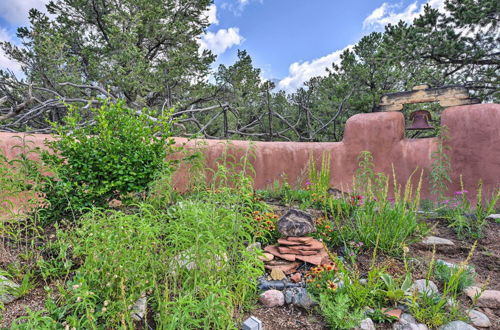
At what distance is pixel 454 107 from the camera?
15.9 ft

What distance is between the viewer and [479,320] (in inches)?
80.5

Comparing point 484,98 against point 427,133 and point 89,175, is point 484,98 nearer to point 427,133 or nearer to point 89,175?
point 427,133

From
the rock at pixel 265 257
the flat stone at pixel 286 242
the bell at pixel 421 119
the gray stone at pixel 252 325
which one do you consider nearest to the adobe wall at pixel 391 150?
the bell at pixel 421 119

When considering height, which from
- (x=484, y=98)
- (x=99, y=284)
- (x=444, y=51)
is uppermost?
(x=444, y=51)

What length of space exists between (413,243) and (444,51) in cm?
826

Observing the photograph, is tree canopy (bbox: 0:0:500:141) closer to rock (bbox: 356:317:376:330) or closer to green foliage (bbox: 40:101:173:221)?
green foliage (bbox: 40:101:173:221)

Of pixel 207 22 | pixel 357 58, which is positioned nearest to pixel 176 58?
pixel 207 22

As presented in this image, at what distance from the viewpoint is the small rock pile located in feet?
8.45

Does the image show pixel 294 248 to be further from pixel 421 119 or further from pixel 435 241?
pixel 421 119

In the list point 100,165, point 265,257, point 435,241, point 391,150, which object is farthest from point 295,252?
point 391,150

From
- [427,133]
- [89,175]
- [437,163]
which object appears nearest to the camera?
[89,175]

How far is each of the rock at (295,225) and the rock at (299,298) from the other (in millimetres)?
586

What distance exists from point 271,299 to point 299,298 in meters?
0.21

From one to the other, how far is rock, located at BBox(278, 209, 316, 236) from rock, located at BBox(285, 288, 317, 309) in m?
0.59
